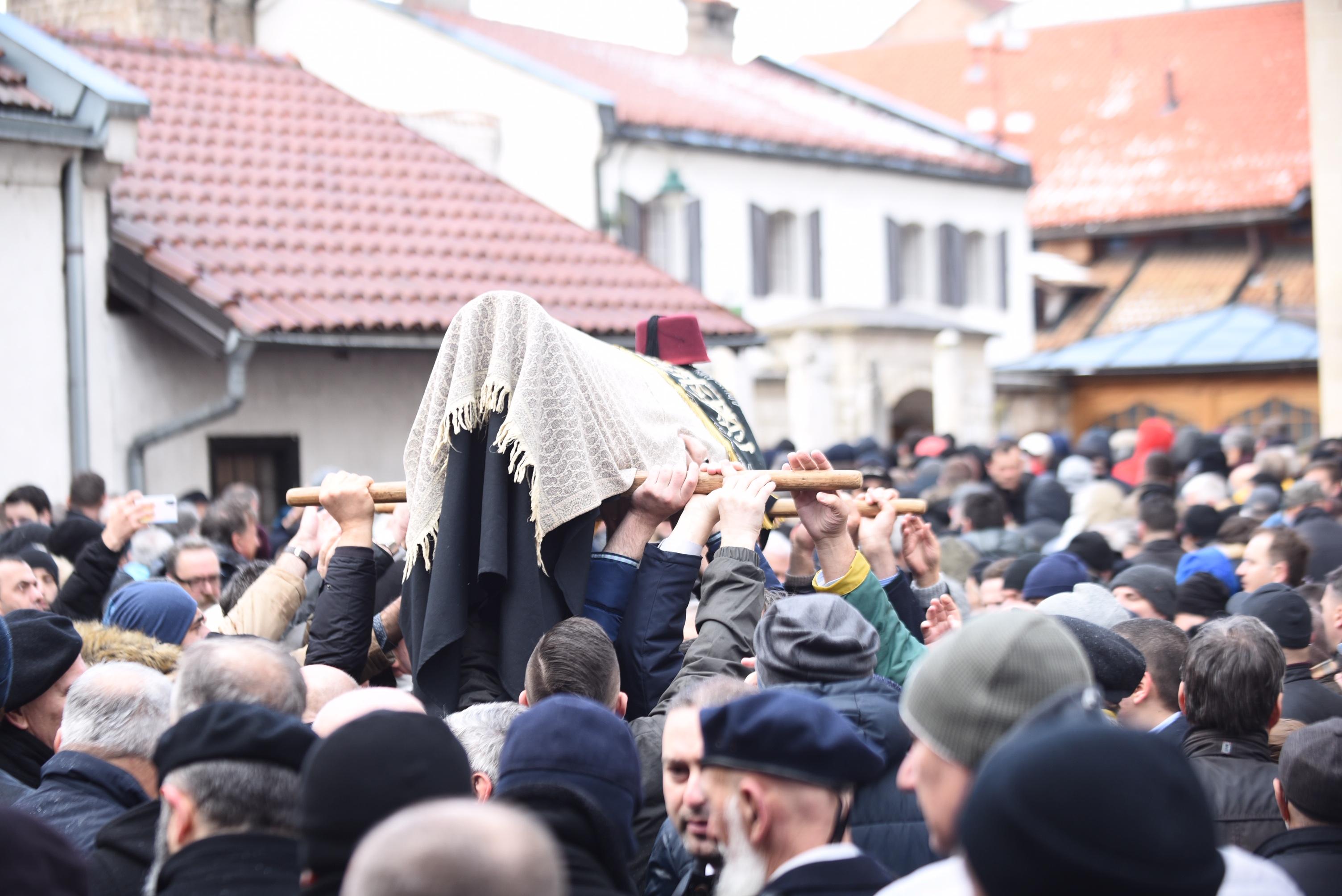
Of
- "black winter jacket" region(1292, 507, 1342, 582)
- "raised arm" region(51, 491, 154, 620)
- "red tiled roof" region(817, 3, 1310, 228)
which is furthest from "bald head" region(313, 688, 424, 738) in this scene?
"red tiled roof" region(817, 3, 1310, 228)

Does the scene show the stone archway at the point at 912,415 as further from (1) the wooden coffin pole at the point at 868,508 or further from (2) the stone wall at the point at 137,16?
(1) the wooden coffin pole at the point at 868,508

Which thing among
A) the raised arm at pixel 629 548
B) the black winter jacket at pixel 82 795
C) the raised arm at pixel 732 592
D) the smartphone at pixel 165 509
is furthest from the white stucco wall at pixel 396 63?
the black winter jacket at pixel 82 795

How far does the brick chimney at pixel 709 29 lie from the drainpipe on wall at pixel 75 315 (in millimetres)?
19545

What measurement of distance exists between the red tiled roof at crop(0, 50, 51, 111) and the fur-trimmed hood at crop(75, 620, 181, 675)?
6.45m

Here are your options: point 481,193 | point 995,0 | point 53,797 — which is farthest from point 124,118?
point 995,0

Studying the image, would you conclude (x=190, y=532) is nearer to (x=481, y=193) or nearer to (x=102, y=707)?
(x=102, y=707)

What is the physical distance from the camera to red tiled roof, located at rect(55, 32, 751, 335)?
433 inches

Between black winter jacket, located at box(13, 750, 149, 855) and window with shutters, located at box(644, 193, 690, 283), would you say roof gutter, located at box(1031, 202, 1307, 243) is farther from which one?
black winter jacket, located at box(13, 750, 149, 855)

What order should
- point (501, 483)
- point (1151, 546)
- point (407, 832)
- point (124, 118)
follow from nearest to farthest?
point (407, 832), point (501, 483), point (1151, 546), point (124, 118)

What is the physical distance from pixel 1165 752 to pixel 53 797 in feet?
8.26

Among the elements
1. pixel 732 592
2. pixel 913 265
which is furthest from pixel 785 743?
pixel 913 265

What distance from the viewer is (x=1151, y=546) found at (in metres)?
7.83

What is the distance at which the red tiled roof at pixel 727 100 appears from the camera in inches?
893

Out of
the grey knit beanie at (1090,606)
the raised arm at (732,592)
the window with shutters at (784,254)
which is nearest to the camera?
the raised arm at (732,592)
